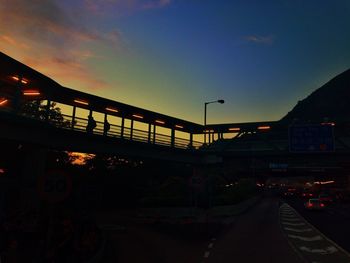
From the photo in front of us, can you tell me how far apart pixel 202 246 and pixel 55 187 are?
940 centimetres

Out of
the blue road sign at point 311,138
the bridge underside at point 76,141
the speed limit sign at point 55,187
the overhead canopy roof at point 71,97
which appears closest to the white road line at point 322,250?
the speed limit sign at point 55,187

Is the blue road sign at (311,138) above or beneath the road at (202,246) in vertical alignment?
above

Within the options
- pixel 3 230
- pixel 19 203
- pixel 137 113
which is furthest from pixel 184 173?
pixel 3 230

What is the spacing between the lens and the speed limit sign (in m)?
A: 9.31

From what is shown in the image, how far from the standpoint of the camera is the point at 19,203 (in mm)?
27531

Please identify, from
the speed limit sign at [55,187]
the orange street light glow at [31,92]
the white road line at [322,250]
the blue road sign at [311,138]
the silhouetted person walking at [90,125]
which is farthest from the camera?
the blue road sign at [311,138]

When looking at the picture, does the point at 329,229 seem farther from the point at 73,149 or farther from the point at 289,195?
the point at 289,195

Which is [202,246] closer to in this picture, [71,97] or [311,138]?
[71,97]

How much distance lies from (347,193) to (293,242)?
56601 mm

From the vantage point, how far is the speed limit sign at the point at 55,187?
9312mm

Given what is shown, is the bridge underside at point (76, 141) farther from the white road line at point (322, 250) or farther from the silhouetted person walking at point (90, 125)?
the white road line at point (322, 250)

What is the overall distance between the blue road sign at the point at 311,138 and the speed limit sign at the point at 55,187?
125 feet

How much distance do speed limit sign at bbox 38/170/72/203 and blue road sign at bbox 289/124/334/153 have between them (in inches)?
1502

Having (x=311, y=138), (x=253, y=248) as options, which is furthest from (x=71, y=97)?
(x=311, y=138)
